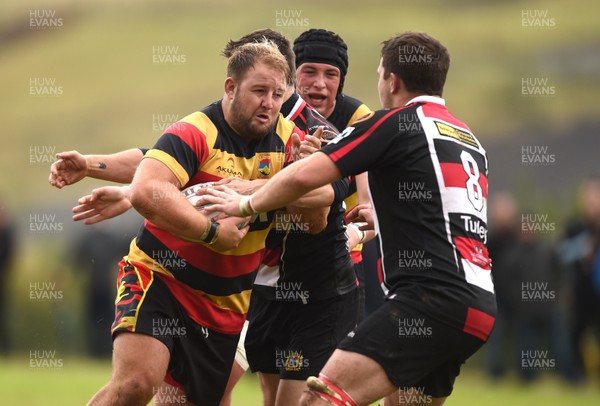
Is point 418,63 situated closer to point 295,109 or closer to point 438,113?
point 438,113

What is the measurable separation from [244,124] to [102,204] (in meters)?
1.33

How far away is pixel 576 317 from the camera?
13766 mm

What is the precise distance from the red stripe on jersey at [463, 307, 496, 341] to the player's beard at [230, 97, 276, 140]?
184cm

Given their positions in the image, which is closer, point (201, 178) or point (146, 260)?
point (201, 178)

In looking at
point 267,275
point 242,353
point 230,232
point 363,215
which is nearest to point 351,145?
point 230,232

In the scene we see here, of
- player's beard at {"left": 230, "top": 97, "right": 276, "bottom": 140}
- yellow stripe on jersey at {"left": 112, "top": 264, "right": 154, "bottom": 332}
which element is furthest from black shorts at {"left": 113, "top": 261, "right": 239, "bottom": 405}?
player's beard at {"left": 230, "top": 97, "right": 276, "bottom": 140}

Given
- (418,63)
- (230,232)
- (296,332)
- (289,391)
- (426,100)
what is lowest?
(289,391)

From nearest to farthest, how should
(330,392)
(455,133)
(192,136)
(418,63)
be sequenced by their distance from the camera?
(330,392) → (455,133) → (418,63) → (192,136)

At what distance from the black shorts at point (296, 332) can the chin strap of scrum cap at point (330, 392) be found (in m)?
1.71

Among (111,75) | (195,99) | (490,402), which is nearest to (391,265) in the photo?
(490,402)

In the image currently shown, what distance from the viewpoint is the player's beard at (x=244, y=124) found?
637cm

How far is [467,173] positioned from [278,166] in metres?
1.47

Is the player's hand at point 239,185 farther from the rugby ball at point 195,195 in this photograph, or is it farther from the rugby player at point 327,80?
the rugby player at point 327,80

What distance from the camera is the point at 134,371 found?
19.7ft
